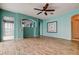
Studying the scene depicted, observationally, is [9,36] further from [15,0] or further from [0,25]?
[15,0]

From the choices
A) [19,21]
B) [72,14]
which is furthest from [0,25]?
[72,14]

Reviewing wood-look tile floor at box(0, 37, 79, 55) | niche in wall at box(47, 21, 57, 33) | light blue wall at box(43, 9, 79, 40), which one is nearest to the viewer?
wood-look tile floor at box(0, 37, 79, 55)

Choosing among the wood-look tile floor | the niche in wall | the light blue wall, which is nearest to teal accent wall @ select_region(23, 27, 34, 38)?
the wood-look tile floor

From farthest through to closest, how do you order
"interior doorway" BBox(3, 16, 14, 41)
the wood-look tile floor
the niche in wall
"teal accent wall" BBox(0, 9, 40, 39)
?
1. "teal accent wall" BBox(0, 9, 40, 39)
2. the niche in wall
3. "interior doorway" BBox(3, 16, 14, 41)
4. the wood-look tile floor

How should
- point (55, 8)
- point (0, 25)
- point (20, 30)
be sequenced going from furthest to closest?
point (20, 30) < point (0, 25) < point (55, 8)

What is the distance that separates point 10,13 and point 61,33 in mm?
2665

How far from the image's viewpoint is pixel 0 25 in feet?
18.2

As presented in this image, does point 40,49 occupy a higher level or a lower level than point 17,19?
lower

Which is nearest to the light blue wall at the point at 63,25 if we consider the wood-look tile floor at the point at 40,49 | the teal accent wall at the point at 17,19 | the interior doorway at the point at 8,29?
the wood-look tile floor at the point at 40,49

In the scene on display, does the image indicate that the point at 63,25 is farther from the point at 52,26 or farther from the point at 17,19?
the point at 17,19

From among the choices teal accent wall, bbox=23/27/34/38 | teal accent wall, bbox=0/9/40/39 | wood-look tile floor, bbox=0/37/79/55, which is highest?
teal accent wall, bbox=0/9/40/39

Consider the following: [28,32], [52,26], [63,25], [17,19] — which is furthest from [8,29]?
[28,32]

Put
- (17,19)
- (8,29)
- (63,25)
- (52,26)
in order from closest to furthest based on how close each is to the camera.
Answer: (8,29), (52,26), (63,25), (17,19)

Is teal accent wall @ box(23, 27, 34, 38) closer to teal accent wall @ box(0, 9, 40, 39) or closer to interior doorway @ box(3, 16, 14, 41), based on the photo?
teal accent wall @ box(0, 9, 40, 39)
